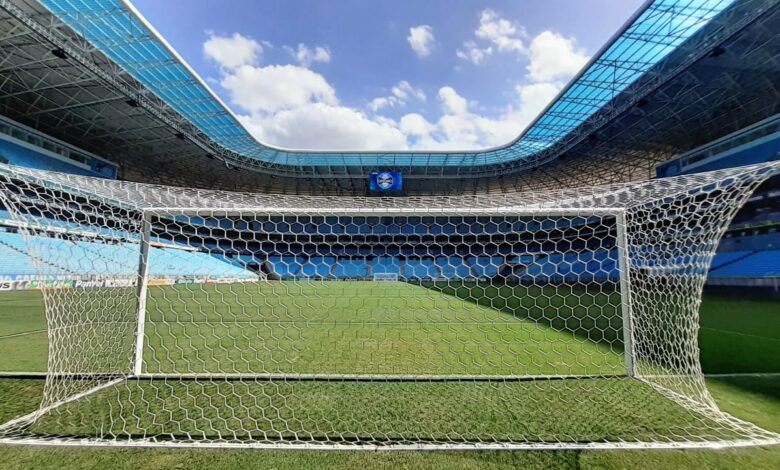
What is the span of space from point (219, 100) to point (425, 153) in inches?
491

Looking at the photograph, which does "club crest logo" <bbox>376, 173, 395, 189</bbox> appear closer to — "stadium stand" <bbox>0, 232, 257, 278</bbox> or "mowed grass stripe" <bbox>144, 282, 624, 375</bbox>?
"stadium stand" <bbox>0, 232, 257, 278</bbox>

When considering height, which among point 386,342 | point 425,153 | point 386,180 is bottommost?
point 386,342

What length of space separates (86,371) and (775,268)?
748 inches

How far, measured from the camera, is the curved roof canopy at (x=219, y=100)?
1003cm

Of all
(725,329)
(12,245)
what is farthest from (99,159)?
(725,329)

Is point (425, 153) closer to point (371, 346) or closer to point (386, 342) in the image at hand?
point (386, 342)

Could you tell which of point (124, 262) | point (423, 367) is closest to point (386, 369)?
point (423, 367)

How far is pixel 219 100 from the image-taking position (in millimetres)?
15508

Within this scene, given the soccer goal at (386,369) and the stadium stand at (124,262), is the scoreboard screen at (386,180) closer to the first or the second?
the stadium stand at (124,262)

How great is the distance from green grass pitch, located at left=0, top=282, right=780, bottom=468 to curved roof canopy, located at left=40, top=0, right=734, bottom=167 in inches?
348

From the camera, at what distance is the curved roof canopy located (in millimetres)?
10031

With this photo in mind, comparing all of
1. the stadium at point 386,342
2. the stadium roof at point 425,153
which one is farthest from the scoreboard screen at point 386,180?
the stadium at point 386,342

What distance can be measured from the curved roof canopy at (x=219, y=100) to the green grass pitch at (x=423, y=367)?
8850mm

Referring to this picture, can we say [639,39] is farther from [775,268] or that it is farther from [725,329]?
[725,329]
